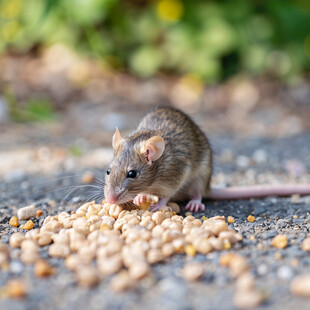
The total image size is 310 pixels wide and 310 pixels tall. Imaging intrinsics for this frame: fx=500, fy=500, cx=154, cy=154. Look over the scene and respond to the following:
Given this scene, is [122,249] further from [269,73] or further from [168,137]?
[269,73]

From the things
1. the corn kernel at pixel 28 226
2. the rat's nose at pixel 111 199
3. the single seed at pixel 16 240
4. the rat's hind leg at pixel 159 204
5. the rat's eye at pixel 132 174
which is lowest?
the corn kernel at pixel 28 226

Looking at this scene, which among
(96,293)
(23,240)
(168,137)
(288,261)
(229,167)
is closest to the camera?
(96,293)

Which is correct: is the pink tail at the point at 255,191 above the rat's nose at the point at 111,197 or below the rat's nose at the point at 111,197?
below

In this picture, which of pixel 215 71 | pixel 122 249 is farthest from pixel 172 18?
pixel 122 249

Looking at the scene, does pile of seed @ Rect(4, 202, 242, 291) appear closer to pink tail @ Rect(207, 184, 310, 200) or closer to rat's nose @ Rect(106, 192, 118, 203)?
rat's nose @ Rect(106, 192, 118, 203)

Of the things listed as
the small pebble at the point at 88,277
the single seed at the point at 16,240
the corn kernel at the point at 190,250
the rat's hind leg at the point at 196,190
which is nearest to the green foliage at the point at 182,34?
the rat's hind leg at the point at 196,190

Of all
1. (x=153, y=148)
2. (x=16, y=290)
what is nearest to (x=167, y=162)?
(x=153, y=148)

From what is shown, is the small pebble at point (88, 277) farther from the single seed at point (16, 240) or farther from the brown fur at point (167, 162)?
the brown fur at point (167, 162)
